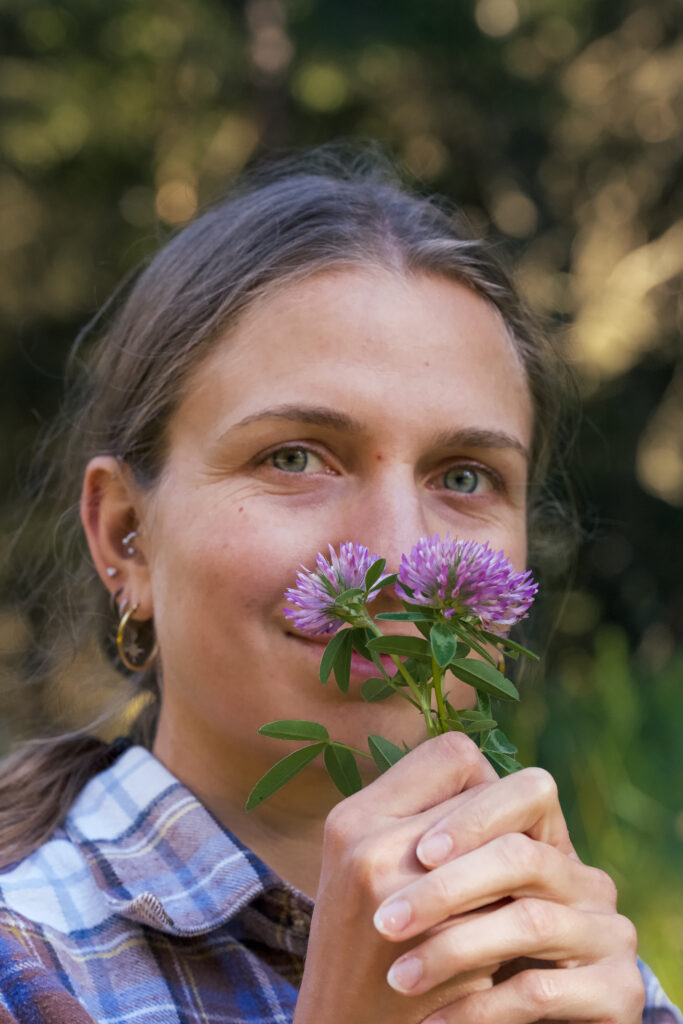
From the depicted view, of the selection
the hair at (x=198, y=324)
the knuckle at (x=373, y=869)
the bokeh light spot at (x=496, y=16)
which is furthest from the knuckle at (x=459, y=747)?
the bokeh light spot at (x=496, y=16)

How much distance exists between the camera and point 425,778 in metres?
1.01

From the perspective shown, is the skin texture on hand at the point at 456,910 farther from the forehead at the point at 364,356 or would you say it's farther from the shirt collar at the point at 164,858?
the forehead at the point at 364,356

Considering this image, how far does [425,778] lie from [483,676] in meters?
0.12

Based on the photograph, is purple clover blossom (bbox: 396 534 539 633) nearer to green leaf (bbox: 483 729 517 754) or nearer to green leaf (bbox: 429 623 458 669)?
green leaf (bbox: 429 623 458 669)

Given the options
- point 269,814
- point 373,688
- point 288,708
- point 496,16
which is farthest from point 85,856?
point 496,16

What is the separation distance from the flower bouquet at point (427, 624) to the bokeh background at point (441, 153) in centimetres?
501

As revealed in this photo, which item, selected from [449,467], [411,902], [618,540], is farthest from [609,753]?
[618,540]

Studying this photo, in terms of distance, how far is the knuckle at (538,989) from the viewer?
1011mm

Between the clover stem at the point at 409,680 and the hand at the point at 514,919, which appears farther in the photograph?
the clover stem at the point at 409,680

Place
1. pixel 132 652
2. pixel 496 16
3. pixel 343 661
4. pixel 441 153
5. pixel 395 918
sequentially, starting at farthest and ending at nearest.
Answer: pixel 441 153 → pixel 496 16 → pixel 132 652 → pixel 343 661 → pixel 395 918

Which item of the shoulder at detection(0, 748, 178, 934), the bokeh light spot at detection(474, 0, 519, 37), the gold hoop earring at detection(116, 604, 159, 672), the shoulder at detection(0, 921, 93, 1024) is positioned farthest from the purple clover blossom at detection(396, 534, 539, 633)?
the bokeh light spot at detection(474, 0, 519, 37)

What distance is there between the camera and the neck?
161cm

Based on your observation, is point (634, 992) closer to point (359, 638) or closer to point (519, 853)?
point (519, 853)

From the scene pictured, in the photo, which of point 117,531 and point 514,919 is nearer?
point 514,919
